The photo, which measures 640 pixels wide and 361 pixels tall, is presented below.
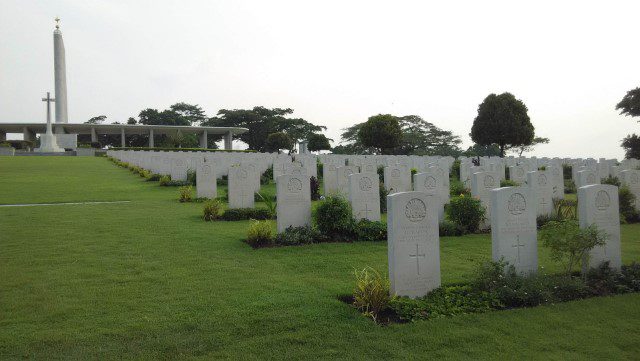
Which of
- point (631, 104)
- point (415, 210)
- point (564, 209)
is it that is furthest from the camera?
point (631, 104)

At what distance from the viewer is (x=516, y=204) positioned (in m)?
5.98

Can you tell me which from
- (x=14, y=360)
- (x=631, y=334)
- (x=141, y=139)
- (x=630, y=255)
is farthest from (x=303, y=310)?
(x=141, y=139)

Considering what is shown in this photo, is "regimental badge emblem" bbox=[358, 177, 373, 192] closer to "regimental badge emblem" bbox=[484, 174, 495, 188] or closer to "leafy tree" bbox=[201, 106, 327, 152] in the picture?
"regimental badge emblem" bbox=[484, 174, 495, 188]

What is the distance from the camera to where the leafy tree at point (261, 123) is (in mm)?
60963

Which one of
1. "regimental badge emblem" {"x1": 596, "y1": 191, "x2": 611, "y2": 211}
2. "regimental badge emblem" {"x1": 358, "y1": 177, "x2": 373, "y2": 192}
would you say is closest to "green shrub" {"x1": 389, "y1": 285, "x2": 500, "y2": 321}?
"regimental badge emblem" {"x1": 596, "y1": 191, "x2": 611, "y2": 211}

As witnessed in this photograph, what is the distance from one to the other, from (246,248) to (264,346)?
4009 millimetres

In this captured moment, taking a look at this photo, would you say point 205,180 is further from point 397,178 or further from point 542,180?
point 542,180

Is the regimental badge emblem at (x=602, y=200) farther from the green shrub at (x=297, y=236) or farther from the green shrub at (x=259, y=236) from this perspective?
the green shrub at (x=259, y=236)

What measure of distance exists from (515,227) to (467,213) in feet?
12.0

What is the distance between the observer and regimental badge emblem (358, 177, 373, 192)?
9.80 m

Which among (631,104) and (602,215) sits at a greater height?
(631,104)

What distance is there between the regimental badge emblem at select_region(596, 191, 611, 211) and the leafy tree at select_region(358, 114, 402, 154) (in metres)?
31.9

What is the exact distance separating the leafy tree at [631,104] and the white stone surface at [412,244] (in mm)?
31532

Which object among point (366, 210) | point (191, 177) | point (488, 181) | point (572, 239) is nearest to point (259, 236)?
point (366, 210)
